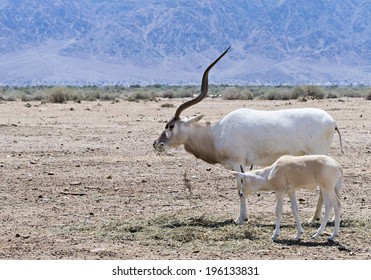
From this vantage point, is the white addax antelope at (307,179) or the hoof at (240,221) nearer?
the white addax antelope at (307,179)

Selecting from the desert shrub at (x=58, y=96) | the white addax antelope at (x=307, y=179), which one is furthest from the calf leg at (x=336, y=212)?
the desert shrub at (x=58, y=96)

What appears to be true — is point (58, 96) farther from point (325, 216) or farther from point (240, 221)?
point (325, 216)

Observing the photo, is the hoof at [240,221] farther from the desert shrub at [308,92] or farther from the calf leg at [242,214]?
the desert shrub at [308,92]

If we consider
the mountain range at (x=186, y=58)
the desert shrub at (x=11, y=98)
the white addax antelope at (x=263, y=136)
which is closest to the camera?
the white addax antelope at (x=263, y=136)

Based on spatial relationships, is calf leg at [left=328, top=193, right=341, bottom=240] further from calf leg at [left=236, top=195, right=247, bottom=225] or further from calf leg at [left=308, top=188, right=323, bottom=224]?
calf leg at [left=236, top=195, right=247, bottom=225]

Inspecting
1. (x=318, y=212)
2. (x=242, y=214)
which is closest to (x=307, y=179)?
(x=242, y=214)

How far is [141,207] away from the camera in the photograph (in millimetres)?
14281

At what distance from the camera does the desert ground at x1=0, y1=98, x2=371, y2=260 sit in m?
11.0

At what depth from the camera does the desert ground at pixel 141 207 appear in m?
11.0

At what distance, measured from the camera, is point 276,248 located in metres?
11.0

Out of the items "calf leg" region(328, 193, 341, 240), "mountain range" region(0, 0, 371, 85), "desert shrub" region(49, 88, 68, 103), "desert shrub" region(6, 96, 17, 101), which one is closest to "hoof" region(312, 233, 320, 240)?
"calf leg" region(328, 193, 341, 240)

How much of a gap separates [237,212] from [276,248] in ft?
9.52
